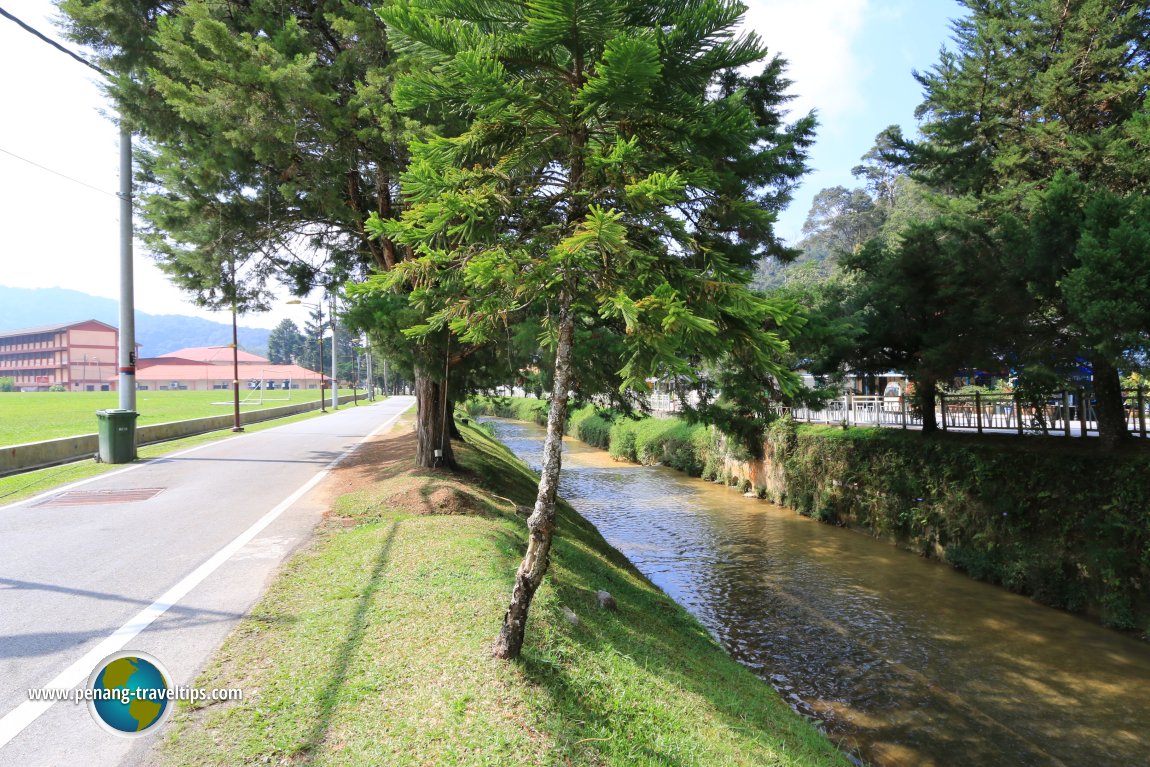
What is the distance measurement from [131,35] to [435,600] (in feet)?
40.7

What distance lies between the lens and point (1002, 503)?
12281 millimetres

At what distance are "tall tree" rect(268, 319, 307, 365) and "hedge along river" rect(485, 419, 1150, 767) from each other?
137 meters

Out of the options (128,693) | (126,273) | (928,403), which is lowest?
(128,693)

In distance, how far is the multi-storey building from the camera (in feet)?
313

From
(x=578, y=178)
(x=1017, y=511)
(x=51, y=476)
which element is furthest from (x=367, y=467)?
(x=1017, y=511)

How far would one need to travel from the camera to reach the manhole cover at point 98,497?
32.8 ft

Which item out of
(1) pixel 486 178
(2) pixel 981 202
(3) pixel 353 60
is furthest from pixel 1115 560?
(3) pixel 353 60

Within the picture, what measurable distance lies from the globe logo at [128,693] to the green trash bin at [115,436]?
12216mm

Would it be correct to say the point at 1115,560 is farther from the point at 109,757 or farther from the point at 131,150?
the point at 131,150

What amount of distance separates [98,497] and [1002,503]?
1659 centimetres

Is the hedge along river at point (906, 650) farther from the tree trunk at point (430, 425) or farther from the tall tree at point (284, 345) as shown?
the tall tree at point (284, 345)

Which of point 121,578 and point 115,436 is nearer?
point 121,578

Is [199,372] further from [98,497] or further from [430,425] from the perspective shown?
[430,425]

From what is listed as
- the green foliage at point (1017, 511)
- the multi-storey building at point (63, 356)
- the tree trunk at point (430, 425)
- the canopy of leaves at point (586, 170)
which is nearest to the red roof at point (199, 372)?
the multi-storey building at point (63, 356)
